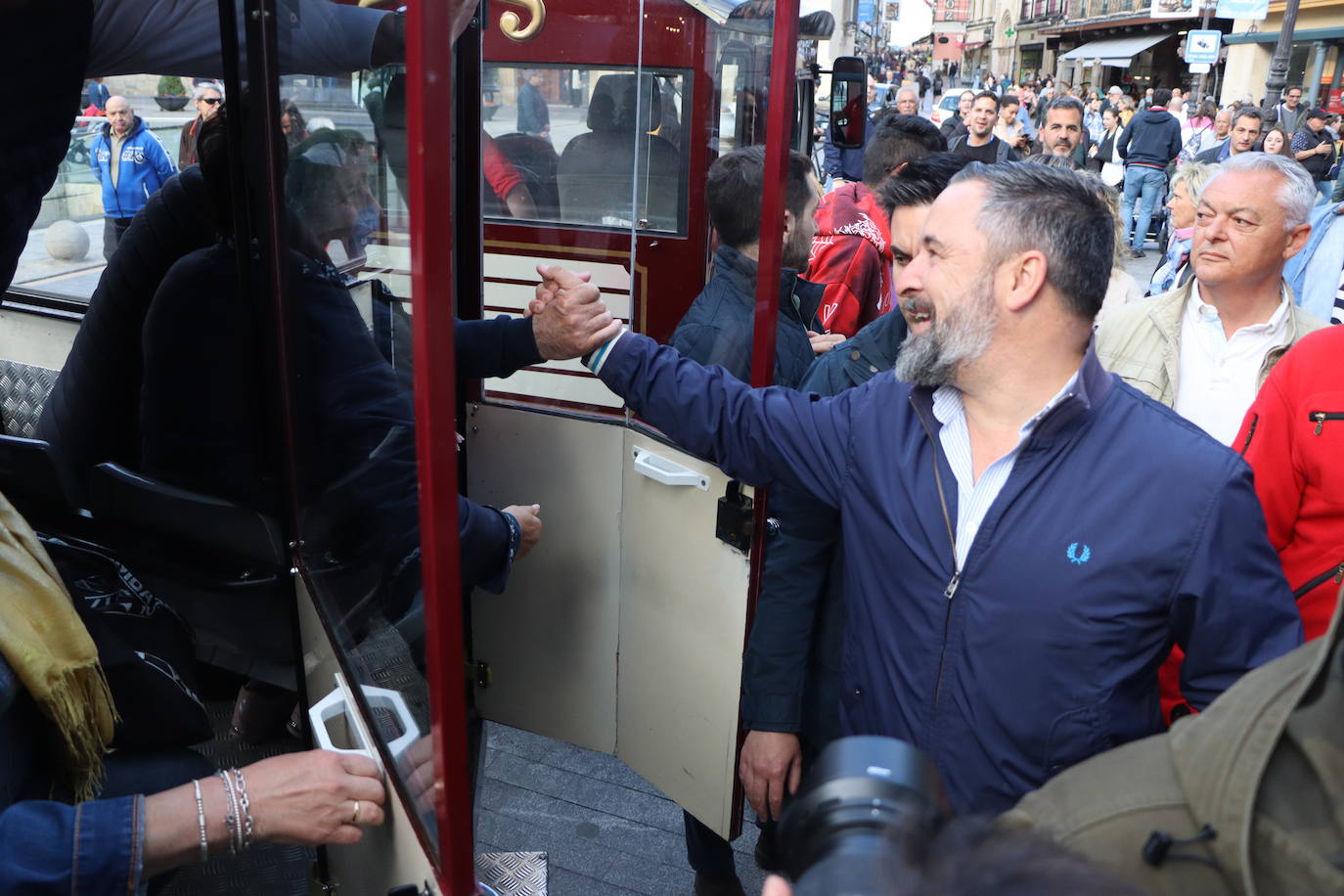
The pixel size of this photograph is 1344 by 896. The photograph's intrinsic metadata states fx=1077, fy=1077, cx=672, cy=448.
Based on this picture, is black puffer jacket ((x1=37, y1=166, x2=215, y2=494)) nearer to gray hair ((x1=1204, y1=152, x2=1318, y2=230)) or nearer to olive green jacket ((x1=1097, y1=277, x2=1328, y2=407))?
olive green jacket ((x1=1097, y1=277, x2=1328, y2=407))

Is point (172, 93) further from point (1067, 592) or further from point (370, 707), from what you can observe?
point (1067, 592)

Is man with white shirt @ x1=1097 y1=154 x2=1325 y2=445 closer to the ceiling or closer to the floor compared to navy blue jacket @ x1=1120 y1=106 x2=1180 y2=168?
closer to the floor

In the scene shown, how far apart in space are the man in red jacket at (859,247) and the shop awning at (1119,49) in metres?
38.9

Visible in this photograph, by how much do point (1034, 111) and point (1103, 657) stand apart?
23291 millimetres

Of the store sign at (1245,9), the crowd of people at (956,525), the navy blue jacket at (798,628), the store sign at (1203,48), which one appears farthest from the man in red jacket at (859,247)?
the store sign at (1245,9)

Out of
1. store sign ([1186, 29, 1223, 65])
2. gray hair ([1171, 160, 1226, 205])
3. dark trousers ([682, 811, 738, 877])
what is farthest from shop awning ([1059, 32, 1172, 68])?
dark trousers ([682, 811, 738, 877])

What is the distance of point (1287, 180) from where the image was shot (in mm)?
2746

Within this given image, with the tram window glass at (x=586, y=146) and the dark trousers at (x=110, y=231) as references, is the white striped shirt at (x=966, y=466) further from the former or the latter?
the dark trousers at (x=110, y=231)

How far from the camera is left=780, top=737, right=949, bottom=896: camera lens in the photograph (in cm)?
78

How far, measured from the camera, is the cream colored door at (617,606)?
247cm

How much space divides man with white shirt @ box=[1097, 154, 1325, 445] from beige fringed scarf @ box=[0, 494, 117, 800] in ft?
7.44

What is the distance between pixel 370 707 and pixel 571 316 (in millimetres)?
935

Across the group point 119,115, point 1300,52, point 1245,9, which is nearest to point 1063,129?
point 119,115

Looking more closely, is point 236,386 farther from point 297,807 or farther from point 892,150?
point 892,150
